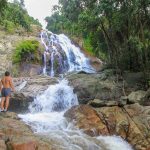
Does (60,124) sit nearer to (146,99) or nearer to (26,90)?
(146,99)

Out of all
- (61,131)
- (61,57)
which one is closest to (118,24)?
(61,57)

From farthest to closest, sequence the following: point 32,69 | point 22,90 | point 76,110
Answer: point 32,69 < point 22,90 < point 76,110

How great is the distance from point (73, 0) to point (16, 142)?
13.8 m

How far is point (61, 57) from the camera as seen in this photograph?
1282 inches

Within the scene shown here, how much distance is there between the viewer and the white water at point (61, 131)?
13475 mm

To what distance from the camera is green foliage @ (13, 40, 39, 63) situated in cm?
3050

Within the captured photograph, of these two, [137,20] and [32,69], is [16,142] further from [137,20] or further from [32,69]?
[32,69]

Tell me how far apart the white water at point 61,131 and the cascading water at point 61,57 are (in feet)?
27.5

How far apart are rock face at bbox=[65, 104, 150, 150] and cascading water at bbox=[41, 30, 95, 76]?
14.0 m

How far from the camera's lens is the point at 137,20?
23250 millimetres

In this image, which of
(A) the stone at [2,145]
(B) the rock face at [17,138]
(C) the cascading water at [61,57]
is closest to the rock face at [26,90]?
(C) the cascading water at [61,57]

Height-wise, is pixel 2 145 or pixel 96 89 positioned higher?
pixel 96 89

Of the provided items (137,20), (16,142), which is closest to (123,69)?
(137,20)

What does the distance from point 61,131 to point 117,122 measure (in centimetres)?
262
